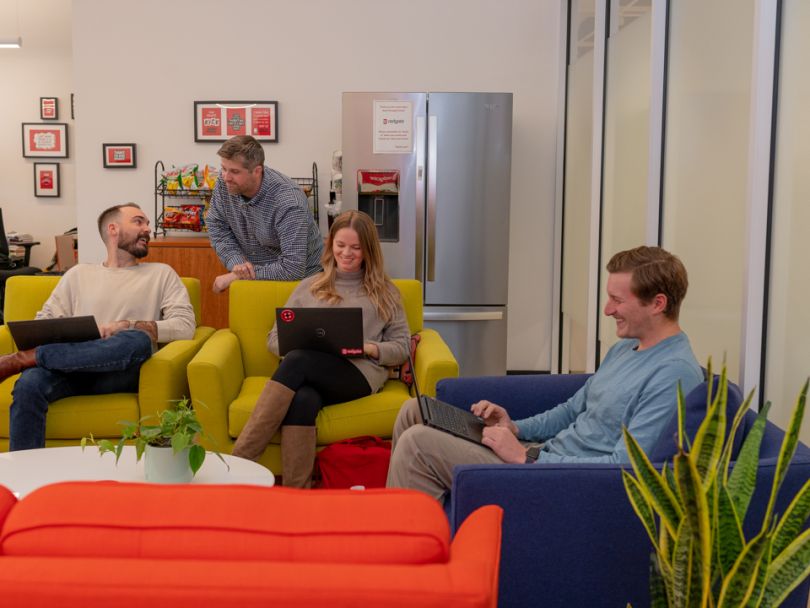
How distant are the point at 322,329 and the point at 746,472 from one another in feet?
7.33

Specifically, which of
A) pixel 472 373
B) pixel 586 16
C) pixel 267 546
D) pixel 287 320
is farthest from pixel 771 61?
pixel 472 373

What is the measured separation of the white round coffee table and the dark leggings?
62 cm

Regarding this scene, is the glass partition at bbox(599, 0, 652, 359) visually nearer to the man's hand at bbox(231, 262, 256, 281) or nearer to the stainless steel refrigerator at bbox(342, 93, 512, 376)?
the stainless steel refrigerator at bbox(342, 93, 512, 376)

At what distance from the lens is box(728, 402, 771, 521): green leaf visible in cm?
166

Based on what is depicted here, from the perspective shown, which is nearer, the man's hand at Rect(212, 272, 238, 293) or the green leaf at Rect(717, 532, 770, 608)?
the green leaf at Rect(717, 532, 770, 608)

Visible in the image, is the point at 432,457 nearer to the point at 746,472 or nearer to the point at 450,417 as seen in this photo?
the point at 450,417

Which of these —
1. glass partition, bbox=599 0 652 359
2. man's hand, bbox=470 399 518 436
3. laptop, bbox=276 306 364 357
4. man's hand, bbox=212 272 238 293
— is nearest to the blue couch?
man's hand, bbox=470 399 518 436

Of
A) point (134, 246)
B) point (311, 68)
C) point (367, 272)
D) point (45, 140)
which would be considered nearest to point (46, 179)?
point (45, 140)

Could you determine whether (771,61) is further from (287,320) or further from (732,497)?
(287,320)

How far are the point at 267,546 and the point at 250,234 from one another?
3552 millimetres

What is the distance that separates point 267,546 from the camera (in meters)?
1.18

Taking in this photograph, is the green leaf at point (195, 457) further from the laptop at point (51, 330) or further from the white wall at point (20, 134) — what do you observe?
the white wall at point (20, 134)

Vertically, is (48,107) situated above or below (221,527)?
above

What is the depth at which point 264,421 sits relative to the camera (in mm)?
3580
